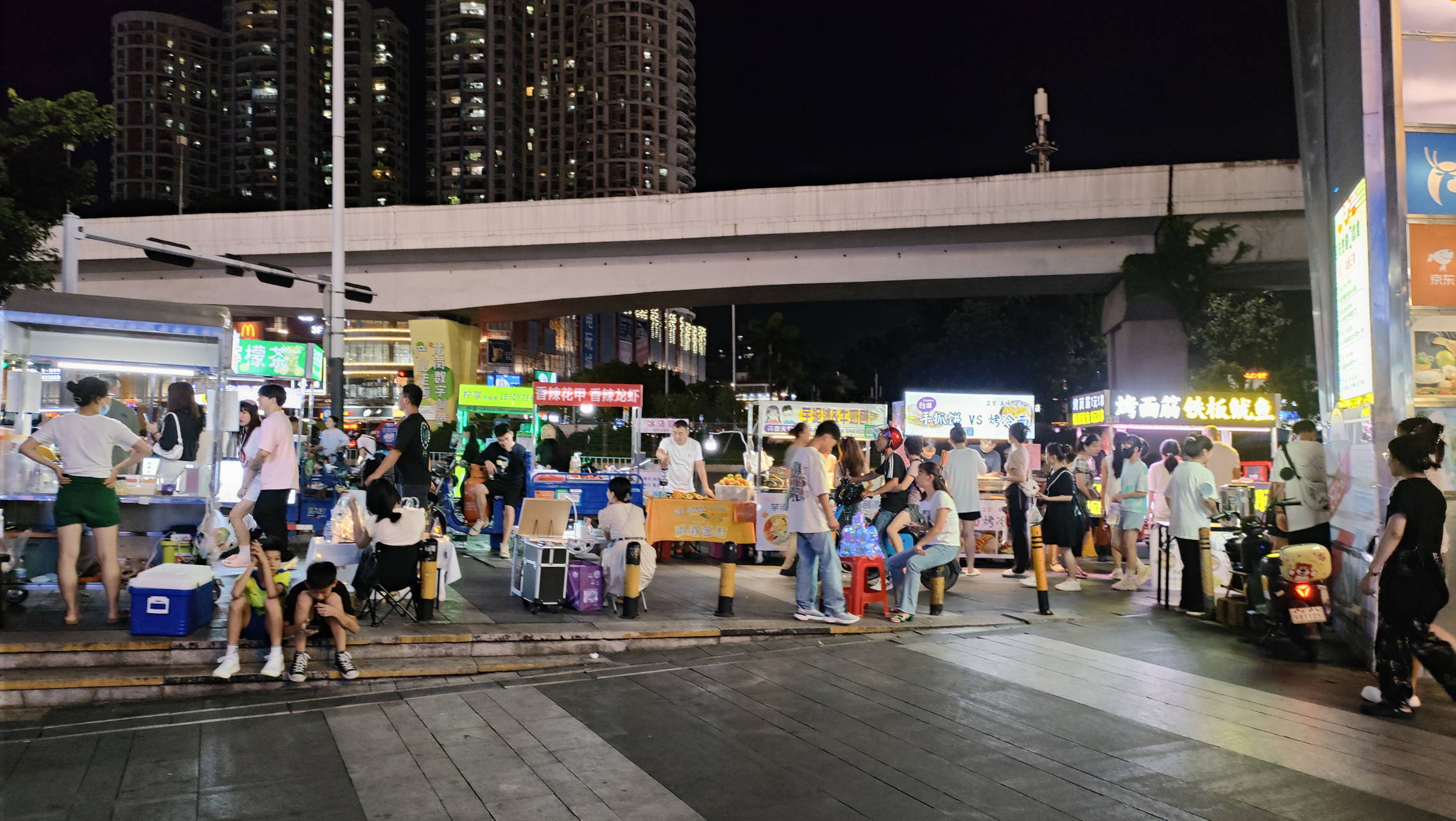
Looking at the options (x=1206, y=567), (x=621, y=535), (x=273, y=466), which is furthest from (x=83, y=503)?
(x=1206, y=567)

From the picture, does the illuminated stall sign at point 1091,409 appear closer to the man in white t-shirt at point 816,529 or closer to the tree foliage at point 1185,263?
the tree foliage at point 1185,263

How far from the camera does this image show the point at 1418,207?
7426 mm

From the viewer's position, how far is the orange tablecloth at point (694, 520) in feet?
42.6

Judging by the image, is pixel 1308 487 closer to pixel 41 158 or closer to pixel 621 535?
pixel 621 535

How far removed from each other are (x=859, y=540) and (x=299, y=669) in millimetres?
5662

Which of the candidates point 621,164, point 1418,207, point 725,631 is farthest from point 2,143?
point 621,164

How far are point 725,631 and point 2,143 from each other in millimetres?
14459

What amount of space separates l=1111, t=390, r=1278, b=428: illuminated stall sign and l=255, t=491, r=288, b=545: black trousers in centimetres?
1544

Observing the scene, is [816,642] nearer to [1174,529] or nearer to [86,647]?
[1174,529]

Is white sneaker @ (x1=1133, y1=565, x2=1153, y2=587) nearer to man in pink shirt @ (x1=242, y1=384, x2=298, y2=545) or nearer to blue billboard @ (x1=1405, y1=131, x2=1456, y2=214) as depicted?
blue billboard @ (x1=1405, y1=131, x2=1456, y2=214)

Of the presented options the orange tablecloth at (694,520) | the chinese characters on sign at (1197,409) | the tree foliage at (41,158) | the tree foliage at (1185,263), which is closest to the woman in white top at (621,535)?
the orange tablecloth at (694,520)

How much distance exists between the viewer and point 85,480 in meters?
7.32

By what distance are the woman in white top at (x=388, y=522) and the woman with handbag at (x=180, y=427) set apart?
10.1ft

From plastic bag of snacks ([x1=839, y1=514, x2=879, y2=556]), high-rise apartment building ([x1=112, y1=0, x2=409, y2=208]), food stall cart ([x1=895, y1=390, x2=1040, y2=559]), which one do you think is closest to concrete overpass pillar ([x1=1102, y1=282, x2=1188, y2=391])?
food stall cart ([x1=895, y1=390, x2=1040, y2=559])
